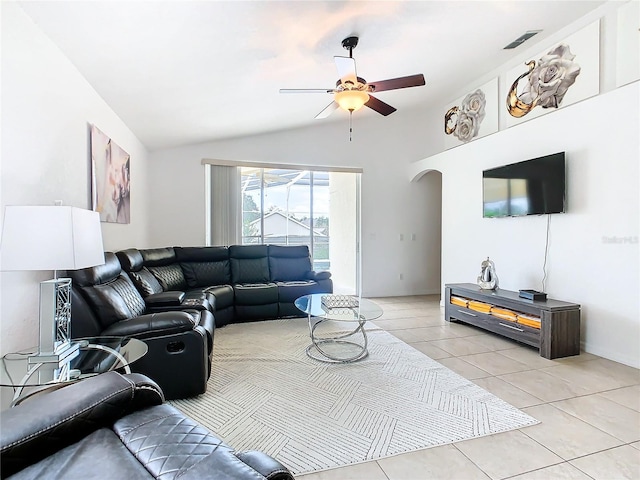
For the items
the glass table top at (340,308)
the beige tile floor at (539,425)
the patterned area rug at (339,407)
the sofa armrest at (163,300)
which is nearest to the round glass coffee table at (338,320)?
the glass table top at (340,308)

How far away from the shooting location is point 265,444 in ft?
Result: 6.13

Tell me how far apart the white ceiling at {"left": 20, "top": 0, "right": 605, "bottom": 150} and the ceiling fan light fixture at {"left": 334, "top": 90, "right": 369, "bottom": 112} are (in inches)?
20.0

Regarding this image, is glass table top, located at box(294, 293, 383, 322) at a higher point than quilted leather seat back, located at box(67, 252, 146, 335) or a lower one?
lower

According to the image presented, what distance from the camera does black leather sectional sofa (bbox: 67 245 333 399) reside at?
2232mm

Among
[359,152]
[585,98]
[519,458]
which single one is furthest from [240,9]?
[359,152]

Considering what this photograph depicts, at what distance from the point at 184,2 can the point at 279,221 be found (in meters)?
4.26

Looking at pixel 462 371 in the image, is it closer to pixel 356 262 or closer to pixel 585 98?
pixel 585 98

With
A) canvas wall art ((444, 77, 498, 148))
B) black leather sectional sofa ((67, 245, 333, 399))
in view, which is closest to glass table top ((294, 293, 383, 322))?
black leather sectional sofa ((67, 245, 333, 399))

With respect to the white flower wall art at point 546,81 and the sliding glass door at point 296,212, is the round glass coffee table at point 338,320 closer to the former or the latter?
the sliding glass door at point 296,212

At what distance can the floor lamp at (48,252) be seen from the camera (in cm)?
154

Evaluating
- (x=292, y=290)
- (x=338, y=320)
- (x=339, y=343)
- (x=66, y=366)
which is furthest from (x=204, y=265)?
(x=66, y=366)

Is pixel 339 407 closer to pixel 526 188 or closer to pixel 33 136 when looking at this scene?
pixel 33 136

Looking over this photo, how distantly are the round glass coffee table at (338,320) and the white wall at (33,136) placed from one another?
207 centimetres

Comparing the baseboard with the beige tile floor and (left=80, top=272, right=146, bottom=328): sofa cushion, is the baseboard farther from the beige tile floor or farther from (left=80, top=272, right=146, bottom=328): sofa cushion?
(left=80, top=272, right=146, bottom=328): sofa cushion
